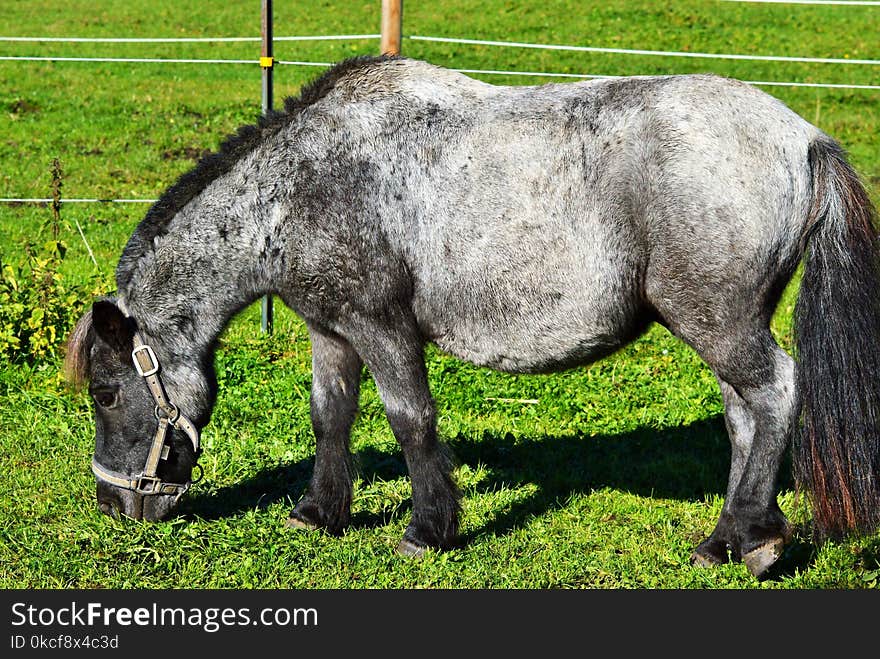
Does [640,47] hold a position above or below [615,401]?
above

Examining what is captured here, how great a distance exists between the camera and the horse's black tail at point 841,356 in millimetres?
4402

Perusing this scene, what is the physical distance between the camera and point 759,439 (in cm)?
455

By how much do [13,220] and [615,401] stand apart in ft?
22.1

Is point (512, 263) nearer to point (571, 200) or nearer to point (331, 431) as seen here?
point (571, 200)

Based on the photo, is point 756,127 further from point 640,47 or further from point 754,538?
point 640,47

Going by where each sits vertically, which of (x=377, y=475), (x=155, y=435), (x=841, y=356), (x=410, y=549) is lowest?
(x=377, y=475)

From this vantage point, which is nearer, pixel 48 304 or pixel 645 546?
pixel 645 546

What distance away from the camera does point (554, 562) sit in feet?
16.2

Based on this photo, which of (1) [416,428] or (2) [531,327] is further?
(1) [416,428]

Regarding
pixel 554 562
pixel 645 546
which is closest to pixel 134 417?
pixel 554 562

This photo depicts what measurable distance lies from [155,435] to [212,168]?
1.29 metres

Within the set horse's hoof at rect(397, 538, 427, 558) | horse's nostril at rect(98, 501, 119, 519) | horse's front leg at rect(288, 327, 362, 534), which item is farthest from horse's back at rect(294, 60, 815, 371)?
horse's nostril at rect(98, 501, 119, 519)

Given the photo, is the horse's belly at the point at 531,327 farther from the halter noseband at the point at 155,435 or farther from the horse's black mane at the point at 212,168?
the halter noseband at the point at 155,435

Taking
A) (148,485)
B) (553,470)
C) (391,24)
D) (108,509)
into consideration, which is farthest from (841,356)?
(391,24)
